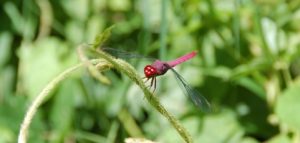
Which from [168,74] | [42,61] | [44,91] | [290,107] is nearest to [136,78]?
[44,91]

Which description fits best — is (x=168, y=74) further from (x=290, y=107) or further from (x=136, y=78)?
(x=136, y=78)

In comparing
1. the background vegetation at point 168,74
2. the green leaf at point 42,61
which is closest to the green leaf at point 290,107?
the background vegetation at point 168,74

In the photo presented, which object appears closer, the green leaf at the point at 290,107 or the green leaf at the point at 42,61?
the green leaf at the point at 290,107

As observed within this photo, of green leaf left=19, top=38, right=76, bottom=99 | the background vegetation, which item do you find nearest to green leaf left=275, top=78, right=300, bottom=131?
the background vegetation

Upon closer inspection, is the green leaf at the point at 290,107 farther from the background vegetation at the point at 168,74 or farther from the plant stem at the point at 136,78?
the plant stem at the point at 136,78

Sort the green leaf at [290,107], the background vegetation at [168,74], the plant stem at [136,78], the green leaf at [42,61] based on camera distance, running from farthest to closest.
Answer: the green leaf at [42,61] < the background vegetation at [168,74] < the green leaf at [290,107] < the plant stem at [136,78]

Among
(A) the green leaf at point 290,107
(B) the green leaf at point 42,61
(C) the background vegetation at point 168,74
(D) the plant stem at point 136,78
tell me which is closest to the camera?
(D) the plant stem at point 136,78

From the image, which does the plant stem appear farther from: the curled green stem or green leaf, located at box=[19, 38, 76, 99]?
green leaf, located at box=[19, 38, 76, 99]

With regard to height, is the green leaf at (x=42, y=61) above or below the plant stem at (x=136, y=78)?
below

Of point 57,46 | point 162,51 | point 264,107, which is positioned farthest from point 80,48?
point 57,46
